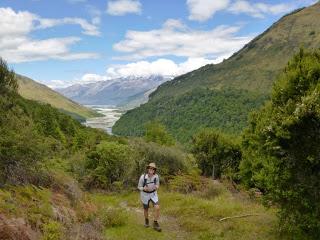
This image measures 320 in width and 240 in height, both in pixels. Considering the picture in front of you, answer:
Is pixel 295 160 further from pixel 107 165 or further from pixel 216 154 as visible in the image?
pixel 216 154

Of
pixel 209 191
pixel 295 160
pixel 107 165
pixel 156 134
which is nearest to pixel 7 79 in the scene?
pixel 107 165

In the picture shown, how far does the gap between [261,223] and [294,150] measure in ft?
19.1

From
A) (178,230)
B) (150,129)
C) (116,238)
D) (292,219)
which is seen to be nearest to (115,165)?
(178,230)

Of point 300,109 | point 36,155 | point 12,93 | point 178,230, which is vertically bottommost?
→ point 178,230

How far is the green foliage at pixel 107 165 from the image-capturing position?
35812mm

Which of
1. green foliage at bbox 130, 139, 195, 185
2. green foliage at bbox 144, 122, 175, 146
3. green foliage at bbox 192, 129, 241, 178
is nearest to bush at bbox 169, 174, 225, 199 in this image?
green foliage at bbox 130, 139, 195, 185

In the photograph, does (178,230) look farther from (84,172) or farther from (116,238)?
(84,172)

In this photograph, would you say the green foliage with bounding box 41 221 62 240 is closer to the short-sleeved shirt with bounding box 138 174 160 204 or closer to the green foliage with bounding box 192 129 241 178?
the short-sleeved shirt with bounding box 138 174 160 204

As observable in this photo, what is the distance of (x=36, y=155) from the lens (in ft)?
70.3

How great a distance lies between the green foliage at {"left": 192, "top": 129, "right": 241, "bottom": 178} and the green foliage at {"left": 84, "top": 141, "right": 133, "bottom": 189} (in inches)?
703

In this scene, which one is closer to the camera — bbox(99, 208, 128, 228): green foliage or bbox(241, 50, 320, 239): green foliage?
bbox(241, 50, 320, 239): green foliage

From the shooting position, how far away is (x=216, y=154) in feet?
174

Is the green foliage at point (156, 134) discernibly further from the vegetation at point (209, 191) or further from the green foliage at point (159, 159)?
the vegetation at point (209, 191)

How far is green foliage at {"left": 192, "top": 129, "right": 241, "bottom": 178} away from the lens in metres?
52.7
